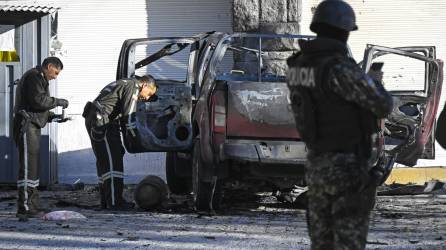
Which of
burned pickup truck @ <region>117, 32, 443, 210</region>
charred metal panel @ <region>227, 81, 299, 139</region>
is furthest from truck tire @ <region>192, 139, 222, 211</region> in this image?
charred metal panel @ <region>227, 81, 299, 139</region>

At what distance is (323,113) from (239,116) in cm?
434

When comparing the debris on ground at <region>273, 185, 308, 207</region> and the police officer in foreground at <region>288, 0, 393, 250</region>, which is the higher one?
the police officer in foreground at <region>288, 0, 393, 250</region>

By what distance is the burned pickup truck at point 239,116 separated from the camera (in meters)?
9.09

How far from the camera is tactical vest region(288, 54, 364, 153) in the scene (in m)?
4.74

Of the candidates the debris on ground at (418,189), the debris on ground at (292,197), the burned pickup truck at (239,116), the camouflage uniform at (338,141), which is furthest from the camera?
the debris on ground at (418,189)

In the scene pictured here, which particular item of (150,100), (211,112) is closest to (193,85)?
(150,100)

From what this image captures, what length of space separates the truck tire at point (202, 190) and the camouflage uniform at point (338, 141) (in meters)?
4.40

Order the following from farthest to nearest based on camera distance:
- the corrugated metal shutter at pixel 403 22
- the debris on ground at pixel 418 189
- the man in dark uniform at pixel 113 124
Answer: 1. the corrugated metal shutter at pixel 403 22
2. the debris on ground at pixel 418 189
3. the man in dark uniform at pixel 113 124

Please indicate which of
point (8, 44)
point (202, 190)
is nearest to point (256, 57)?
point (202, 190)

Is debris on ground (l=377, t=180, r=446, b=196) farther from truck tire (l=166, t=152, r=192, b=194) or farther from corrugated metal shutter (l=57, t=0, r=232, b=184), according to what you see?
corrugated metal shutter (l=57, t=0, r=232, b=184)

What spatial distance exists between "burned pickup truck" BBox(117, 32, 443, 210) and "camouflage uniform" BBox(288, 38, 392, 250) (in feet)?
9.46

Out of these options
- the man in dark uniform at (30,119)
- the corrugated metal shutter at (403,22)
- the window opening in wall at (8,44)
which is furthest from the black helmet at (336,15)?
the window opening in wall at (8,44)

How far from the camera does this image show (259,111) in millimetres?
9117

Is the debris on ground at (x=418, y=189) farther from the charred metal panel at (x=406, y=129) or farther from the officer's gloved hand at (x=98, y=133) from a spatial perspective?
the officer's gloved hand at (x=98, y=133)
